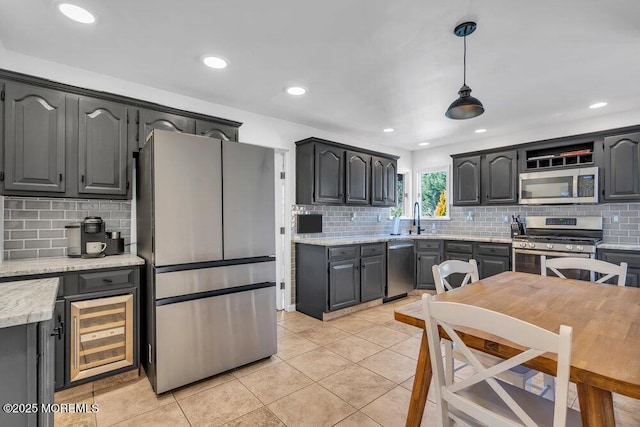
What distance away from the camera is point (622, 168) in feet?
11.6

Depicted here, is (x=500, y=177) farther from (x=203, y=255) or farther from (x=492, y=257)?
(x=203, y=255)

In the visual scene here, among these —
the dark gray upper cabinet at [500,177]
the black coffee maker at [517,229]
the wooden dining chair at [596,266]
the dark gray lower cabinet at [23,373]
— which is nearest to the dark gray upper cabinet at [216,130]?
the dark gray lower cabinet at [23,373]

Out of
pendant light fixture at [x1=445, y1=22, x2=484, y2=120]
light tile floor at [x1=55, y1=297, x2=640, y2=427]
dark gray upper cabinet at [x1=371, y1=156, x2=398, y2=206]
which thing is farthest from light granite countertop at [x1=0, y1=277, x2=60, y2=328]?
dark gray upper cabinet at [x1=371, y1=156, x2=398, y2=206]

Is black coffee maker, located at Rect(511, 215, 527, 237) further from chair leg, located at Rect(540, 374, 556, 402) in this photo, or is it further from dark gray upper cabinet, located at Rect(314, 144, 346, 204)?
chair leg, located at Rect(540, 374, 556, 402)

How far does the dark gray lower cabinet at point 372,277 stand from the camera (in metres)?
4.08

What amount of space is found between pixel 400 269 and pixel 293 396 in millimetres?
2831

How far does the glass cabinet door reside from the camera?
83.5 inches

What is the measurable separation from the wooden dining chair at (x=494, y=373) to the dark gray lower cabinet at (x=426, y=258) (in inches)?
138

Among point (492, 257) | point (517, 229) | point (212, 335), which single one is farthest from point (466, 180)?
point (212, 335)

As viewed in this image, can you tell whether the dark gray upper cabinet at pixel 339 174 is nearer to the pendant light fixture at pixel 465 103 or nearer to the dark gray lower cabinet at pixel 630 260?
the pendant light fixture at pixel 465 103

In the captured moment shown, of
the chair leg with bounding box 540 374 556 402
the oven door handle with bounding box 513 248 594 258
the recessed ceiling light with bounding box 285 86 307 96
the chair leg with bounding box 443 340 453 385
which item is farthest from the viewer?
the oven door handle with bounding box 513 248 594 258

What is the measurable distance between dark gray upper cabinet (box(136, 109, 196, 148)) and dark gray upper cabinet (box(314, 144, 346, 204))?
159 cm

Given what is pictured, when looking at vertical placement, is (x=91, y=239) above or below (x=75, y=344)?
above

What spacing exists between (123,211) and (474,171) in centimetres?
469
